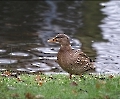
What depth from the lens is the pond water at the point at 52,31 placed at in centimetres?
1475

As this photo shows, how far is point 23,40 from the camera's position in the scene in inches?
702

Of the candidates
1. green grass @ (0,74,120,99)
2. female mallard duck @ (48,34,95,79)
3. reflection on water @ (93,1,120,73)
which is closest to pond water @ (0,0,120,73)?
reflection on water @ (93,1,120,73)

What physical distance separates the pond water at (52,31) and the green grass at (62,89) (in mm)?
4143

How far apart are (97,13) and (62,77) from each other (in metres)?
13.4

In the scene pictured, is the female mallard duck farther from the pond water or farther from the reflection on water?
the reflection on water

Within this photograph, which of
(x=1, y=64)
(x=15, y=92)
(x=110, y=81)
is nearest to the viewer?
(x=15, y=92)

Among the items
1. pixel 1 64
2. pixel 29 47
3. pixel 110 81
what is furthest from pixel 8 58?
pixel 110 81

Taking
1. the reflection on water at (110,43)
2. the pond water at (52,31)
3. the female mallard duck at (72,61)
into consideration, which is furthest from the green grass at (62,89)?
the reflection on water at (110,43)

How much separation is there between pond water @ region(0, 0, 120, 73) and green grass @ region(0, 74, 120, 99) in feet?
13.6

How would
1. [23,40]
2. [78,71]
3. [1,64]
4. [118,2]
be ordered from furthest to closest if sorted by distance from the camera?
[118,2]
[23,40]
[1,64]
[78,71]

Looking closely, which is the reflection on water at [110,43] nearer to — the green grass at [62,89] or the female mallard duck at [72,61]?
the female mallard duck at [72,61]

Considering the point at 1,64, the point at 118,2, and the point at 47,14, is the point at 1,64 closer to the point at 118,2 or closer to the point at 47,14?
the point at 47,14

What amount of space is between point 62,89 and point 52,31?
1118cm

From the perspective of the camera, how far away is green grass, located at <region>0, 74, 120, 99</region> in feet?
26.8
